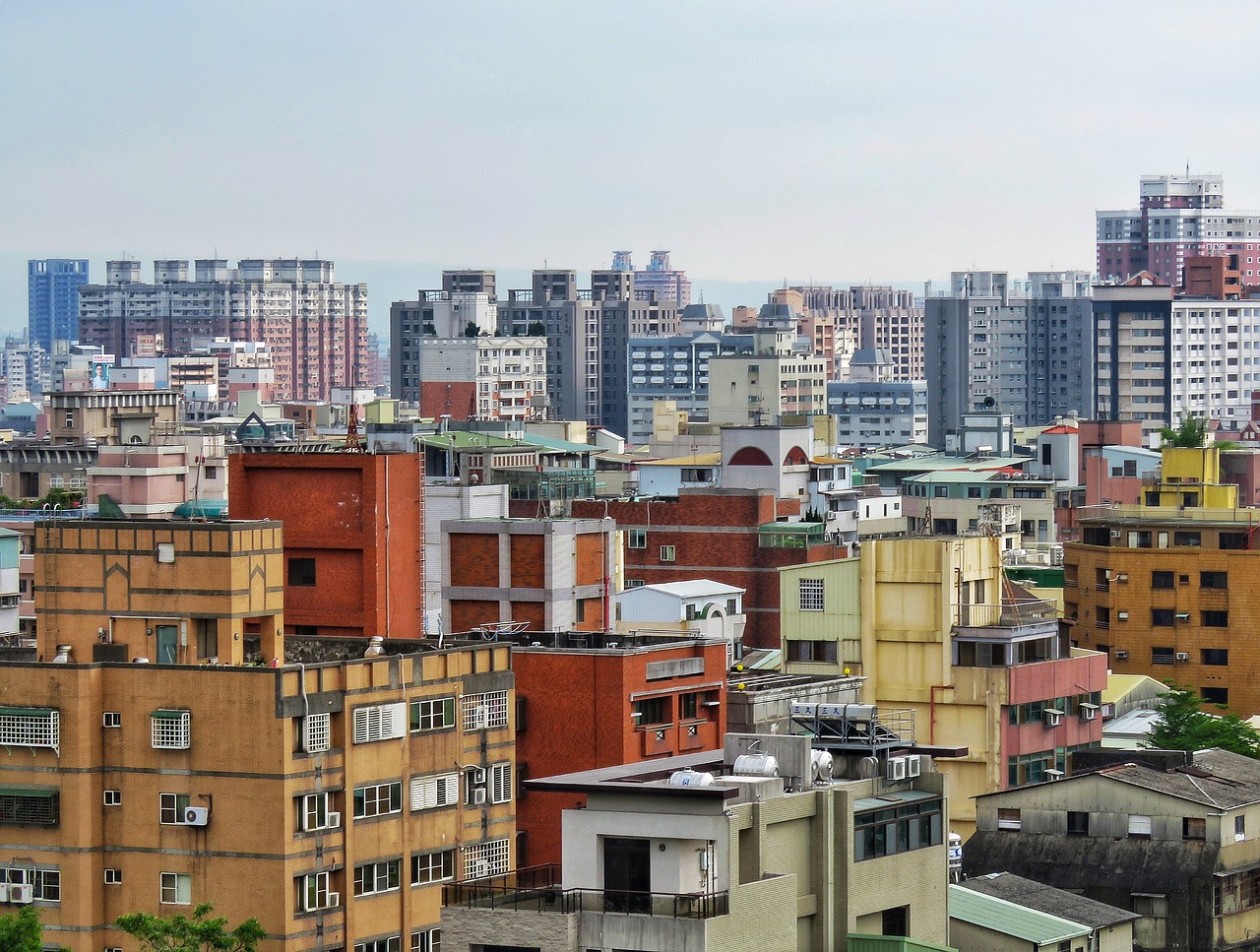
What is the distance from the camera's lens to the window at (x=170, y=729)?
36156mm

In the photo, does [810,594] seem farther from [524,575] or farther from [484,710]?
[484,710]

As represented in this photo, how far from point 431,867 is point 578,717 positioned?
23.0ft

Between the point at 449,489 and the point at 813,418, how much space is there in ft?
236

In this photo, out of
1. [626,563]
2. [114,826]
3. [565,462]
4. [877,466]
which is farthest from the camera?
[877,466]

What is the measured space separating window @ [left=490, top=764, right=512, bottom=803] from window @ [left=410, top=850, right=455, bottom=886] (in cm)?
156

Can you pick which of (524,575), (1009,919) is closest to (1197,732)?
(524,575)

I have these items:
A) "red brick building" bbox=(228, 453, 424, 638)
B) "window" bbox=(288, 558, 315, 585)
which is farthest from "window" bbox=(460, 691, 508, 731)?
"window" bbox=(288, 558, 315, 585)

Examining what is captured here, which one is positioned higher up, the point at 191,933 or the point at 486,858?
the point at 191,933

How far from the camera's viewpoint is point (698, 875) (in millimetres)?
31578

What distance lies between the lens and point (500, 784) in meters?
40.2

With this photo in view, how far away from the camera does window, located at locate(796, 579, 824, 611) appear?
5747cm

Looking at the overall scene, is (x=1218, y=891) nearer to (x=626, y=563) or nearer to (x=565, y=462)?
(x=626, y=563)

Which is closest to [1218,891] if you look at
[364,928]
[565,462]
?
[364,928]

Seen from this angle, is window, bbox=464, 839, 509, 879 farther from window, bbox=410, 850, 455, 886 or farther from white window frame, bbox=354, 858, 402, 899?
white window frame, bbox=354, 858, 402, 899
